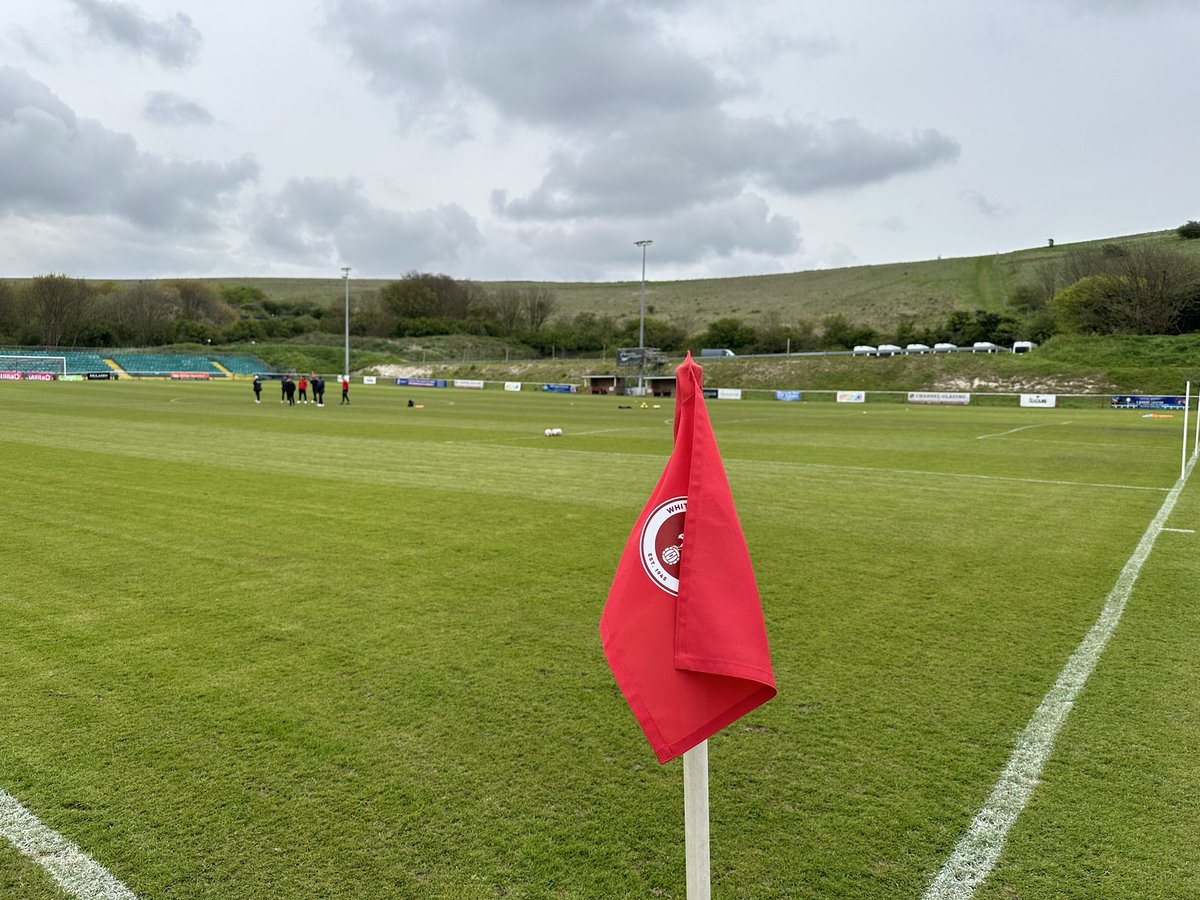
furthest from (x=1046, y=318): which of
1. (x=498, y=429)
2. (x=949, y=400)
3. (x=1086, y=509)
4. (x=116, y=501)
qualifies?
(x=116, y=501)

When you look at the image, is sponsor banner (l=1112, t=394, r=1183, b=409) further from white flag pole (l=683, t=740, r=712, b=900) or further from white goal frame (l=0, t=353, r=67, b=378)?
white goal frame (l=0, t=353, r=67, b=378)

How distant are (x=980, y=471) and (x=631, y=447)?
8.93 meters

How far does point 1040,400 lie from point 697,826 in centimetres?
5837

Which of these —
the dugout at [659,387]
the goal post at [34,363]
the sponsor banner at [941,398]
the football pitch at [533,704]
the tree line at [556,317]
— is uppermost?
the tree line at [556,317]

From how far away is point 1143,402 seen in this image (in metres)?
50.8

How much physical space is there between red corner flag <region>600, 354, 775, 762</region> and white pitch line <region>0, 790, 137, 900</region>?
2335 mm

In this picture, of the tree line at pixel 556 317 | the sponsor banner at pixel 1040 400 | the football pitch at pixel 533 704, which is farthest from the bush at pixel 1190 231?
the football pitch at pixel 533 704

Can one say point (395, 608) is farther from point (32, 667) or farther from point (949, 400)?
point (949, 400)

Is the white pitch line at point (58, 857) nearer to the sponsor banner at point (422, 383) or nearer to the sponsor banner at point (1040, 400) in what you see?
the sponsor banner at point (1040, 400)

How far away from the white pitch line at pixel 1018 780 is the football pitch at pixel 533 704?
53mm

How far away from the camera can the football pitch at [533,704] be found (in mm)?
3615

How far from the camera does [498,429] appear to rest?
95.6ft

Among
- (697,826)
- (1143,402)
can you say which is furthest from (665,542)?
(1143,402)

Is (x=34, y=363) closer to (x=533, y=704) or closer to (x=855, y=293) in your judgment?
(x=533, y=704)
